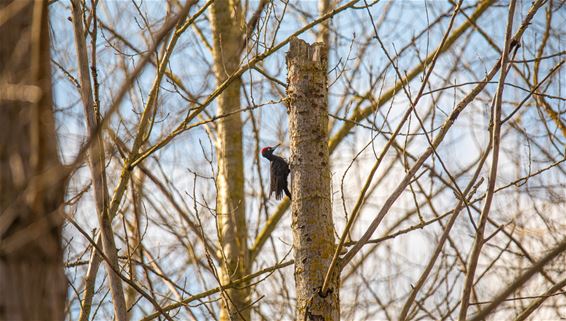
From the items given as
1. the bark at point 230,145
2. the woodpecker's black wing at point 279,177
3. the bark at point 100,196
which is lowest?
the bark at point 100,196

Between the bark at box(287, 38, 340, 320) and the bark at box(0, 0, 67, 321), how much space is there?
1330 mm

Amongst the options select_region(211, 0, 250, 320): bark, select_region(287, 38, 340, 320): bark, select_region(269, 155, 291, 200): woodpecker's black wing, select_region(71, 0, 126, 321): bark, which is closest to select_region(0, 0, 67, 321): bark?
select_region(71, 0, 126, 321): bark

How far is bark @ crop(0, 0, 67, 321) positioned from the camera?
171 centimetres

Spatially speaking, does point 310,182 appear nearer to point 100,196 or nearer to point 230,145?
point 100,196

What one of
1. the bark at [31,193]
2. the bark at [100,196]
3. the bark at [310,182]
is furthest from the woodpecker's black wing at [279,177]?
the bark at [31,193]

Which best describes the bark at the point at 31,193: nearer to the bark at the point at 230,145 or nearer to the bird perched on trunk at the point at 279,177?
the bird perched on trunk at the point at 279,177

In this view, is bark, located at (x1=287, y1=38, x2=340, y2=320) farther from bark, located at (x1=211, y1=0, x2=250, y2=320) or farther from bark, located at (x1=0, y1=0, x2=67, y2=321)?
bark, located at (x1=211, y1=0, x2=250, y2=320)

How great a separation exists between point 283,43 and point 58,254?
7.88 ft

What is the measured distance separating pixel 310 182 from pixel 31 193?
1612mm

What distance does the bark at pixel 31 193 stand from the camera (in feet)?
5.62

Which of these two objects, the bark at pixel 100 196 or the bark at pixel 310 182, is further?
the bark at pixel 100 196

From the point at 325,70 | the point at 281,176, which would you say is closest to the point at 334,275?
the point at 325,70

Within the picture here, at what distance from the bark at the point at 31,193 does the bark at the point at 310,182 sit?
1.33 m

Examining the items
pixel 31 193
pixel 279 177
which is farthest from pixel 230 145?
pixel 31 193
